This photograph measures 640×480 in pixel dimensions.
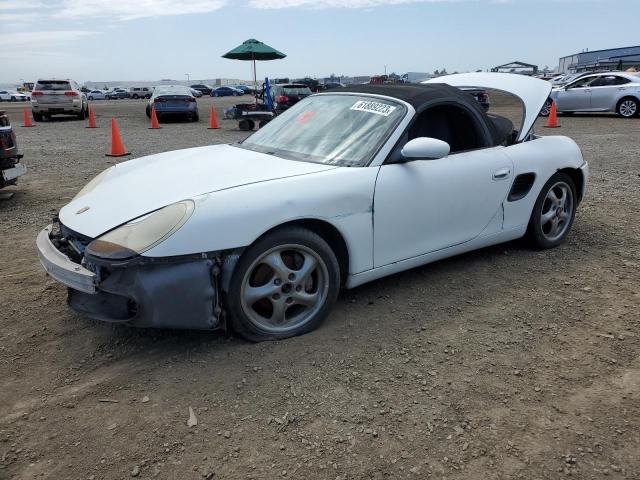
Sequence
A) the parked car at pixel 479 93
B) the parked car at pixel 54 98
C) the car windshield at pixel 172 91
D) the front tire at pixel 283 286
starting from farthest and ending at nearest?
the parked car at pixel 54 98 < the car windshield at pixel 172 91 < the parked car at pixel 479 93 < the front tire at pixel 283 286

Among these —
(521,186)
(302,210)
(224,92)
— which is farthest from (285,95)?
(224,92)

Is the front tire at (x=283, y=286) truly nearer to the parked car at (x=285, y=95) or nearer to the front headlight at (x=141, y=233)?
the front headlight at (x=141, y=233)

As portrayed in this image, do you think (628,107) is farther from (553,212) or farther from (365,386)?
(365,386)

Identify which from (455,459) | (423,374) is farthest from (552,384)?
(455,459)

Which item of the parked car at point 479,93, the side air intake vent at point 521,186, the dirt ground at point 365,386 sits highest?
the parked car at point 479,93

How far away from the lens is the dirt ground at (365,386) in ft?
7.02

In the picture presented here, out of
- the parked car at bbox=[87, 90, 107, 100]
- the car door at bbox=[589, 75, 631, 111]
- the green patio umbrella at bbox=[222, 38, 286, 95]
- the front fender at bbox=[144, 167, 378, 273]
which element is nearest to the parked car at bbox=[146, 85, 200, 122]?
the green patio umbrella at bbox=[222, 38, 286, 95]

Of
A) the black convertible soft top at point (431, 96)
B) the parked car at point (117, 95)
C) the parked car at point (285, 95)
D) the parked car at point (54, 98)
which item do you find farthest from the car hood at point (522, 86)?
the parked car at point (117, 95)

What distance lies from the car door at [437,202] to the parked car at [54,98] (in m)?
18.7

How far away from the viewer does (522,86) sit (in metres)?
4.43

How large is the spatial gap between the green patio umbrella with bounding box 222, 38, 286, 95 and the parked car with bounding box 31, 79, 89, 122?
578 centimetres

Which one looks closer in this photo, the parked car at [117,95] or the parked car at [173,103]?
the parked car at [173,103]

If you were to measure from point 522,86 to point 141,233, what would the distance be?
11.0 ft

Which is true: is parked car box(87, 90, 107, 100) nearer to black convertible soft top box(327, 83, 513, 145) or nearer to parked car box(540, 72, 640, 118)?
parked car box(540, 72, 640, 118)
